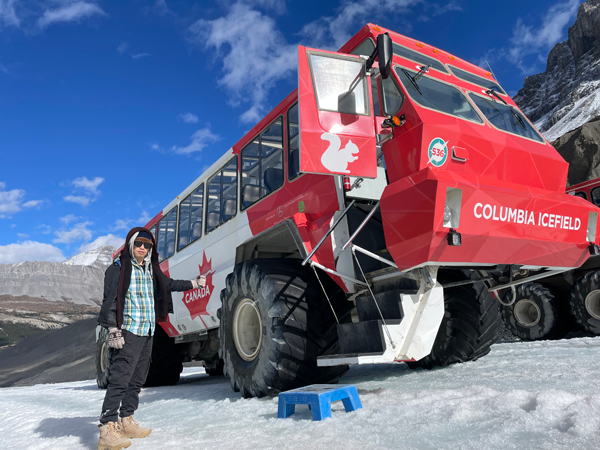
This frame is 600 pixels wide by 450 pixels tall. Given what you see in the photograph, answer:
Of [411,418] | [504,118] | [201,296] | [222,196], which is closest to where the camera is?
[411,418]

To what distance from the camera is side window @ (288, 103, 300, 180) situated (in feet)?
14.9

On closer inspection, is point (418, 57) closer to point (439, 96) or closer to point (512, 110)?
point (439, 96)

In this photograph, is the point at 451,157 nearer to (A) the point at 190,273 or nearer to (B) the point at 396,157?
(B) the point at 396,157

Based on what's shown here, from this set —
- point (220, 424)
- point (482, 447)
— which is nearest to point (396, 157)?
point (482, 447)

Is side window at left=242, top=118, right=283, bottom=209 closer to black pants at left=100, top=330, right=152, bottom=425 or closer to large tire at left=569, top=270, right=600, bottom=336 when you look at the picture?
black pants at left=100, top=330, right=152, bottom=425

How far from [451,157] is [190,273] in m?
4.36

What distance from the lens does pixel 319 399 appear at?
114 inches

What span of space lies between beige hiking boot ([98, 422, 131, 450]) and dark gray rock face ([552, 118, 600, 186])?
2311cm

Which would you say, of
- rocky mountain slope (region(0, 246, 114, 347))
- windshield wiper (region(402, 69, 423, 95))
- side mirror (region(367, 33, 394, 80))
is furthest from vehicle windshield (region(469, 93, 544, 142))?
rocky mountain slope (region(0, 246, 114, 347))

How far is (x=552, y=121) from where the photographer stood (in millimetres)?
62562

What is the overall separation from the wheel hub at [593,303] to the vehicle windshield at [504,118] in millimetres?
4760

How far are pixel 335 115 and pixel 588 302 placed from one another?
6727mm

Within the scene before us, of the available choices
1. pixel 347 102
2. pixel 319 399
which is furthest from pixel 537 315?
pixel 319 399

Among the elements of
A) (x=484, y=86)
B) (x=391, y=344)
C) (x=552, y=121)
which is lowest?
(x=391, y=344)
